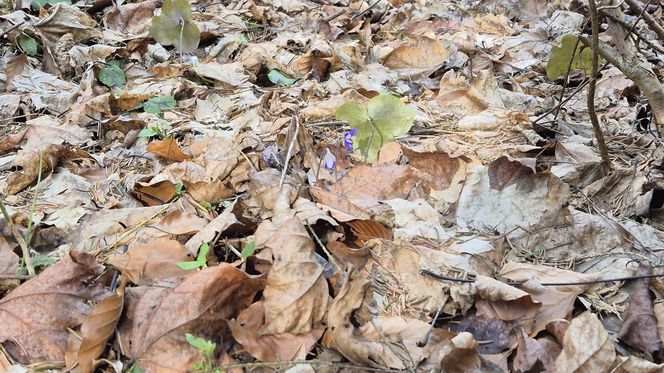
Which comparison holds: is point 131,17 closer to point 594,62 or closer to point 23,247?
point 23,247

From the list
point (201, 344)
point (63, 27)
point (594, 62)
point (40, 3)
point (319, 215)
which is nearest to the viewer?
point (201, 344)

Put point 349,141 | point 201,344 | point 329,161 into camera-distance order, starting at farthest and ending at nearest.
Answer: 1. point 349,141
2. point 329,161
3. point 201,344

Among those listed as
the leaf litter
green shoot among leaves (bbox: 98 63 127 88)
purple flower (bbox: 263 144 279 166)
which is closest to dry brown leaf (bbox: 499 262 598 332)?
the leaf litter

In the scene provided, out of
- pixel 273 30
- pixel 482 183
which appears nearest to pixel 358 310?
pixel 482 183

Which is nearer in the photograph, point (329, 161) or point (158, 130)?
point (329, 161)

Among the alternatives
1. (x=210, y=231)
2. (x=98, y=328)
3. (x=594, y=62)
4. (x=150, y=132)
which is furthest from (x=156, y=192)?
(x=594, y=62)

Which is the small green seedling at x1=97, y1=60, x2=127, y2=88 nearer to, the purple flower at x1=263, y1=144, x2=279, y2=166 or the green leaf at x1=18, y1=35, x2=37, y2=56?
the green leaf at x1=18, y1=35, x2=37, y2=56
